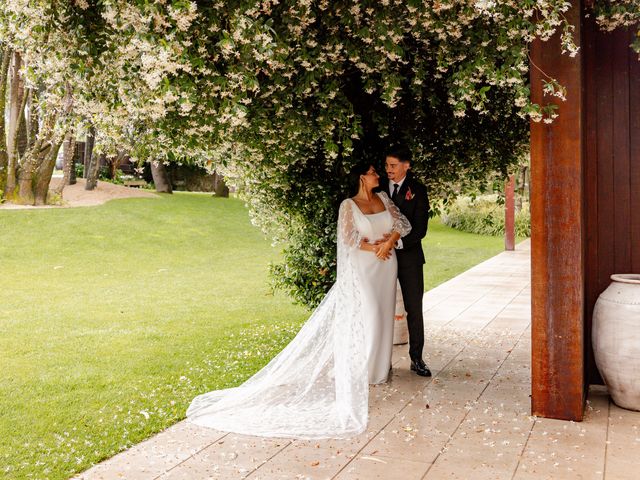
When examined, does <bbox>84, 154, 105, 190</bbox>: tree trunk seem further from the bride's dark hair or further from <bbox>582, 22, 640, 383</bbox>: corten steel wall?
<bbox>582, 22, 640, 383</bbox>: corten steel wall

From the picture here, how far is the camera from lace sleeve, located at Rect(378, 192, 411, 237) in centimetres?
555

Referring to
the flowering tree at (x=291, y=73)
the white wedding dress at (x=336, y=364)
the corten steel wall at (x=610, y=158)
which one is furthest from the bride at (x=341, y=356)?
the corten steel wall at (x=610, y=158)

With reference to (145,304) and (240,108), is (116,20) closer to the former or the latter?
(240,108)

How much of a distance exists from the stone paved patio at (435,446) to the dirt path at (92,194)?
15.7 meters

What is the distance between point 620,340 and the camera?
4.55 metres

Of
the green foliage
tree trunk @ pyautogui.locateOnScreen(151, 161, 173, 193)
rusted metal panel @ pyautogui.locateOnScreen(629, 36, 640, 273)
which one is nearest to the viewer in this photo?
rusted metal panel @ pyautogui.locateOnScreen(629, 36, 640, 273)

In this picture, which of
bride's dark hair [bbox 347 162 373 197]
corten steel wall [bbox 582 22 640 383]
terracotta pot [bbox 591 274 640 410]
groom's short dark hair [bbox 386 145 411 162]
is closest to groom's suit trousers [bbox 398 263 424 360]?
bride's dark hair [bbox 347 162 373 197]

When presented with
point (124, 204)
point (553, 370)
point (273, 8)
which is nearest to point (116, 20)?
point (273, 8)

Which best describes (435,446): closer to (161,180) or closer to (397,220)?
(397,220)

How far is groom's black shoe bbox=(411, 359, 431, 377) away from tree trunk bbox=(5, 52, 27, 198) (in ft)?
46.3

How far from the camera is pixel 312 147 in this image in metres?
6.24

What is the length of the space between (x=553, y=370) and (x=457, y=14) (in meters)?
2.52

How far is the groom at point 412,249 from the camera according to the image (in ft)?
18.5

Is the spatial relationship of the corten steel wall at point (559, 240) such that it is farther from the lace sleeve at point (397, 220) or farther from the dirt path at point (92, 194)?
the dirt path at point (92, 194)
